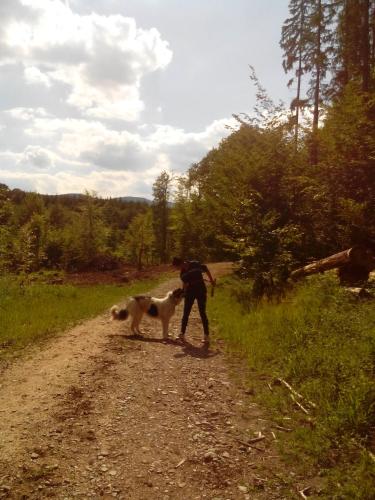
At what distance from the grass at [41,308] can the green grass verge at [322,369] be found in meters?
5.12

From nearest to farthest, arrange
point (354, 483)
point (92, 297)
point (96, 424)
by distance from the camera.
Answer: point (354, 483)
point (96, 424)
point (92, 297)

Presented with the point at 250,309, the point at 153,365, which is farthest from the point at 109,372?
the point at 250,309

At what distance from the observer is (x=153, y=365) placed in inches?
322

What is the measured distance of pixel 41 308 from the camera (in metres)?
14.0

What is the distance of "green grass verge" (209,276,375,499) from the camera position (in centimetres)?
459

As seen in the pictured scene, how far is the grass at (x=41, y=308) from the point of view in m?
10.3

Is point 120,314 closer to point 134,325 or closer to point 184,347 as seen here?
point 134,325

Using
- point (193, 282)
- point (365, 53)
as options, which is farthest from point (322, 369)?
point (365, 53)

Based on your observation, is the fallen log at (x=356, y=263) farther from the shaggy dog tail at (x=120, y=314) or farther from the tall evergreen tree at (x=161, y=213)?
the tall evergreen tree at (x=161, y=213)

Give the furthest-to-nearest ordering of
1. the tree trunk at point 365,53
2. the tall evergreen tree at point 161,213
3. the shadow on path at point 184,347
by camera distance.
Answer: the tall evergreen tree at point 161,213 < the tree trunk at point 365,53 < the shadow on path at point 184,347

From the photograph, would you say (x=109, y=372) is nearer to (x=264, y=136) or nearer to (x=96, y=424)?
(x=96, y=424)

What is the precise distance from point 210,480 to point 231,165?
1629cm

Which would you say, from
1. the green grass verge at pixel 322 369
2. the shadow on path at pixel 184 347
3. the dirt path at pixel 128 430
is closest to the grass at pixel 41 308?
the dirt path at pixel 128 430

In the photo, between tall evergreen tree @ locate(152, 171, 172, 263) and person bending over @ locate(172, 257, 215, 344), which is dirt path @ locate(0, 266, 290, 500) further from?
tall evergreen tree @ locate(152, 171, 172, 263)
